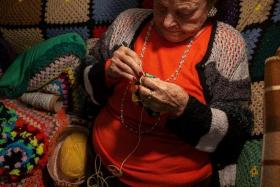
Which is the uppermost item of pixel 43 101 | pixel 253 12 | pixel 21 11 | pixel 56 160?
pixel 253 12

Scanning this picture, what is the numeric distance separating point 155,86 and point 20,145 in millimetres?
507

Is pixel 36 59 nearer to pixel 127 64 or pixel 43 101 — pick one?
pixel 43 101

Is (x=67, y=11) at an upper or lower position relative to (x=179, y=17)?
lower

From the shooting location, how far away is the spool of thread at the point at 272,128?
67 centimetres

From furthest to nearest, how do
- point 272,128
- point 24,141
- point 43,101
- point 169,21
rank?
point 43,101 → point 24,141 → point 169,21 → point 272,128

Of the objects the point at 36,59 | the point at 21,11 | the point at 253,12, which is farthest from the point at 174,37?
the point at 21,11

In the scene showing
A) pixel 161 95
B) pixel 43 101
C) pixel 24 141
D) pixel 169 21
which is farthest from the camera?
pixel 43 101

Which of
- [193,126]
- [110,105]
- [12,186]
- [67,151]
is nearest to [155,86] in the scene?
[193,126]

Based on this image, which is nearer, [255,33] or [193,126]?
[193,126]

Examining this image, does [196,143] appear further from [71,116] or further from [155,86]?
[71,116]

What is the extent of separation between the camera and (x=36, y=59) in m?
1.39

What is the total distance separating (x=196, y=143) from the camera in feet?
3.65

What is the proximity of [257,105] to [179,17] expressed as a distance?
359 mm

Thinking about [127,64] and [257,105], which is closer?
[127,64]
